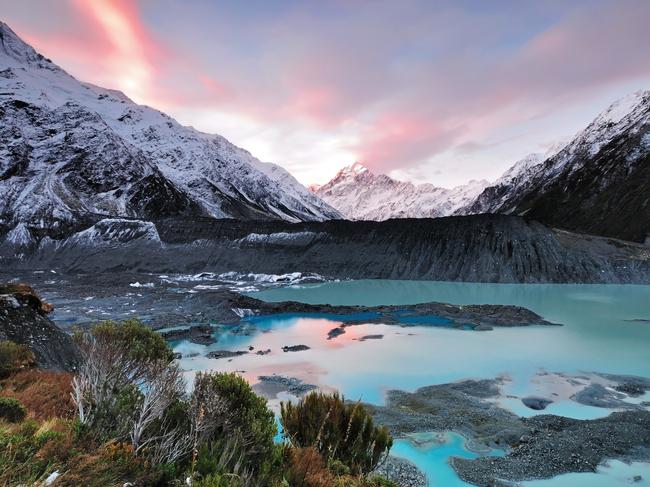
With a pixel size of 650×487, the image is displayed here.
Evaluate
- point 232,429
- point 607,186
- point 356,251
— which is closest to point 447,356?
point 232,429

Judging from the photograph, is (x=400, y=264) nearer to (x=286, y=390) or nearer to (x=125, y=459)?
(x=286, y=390)

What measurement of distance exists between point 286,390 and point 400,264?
192 ft

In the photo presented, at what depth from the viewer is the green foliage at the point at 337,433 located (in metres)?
9.89

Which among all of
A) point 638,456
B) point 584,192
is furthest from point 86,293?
point 584,192

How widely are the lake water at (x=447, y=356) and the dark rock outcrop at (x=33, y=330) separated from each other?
6.17 metres

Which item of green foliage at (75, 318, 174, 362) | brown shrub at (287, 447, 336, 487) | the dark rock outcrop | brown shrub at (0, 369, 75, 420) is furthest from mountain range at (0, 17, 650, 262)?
brown shrub at (287, 447, 336, 487)

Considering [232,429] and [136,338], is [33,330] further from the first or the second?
[232,429]

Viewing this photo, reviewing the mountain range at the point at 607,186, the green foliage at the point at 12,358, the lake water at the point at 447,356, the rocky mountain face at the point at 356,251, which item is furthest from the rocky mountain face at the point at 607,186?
the green foliage at the point at 12,358

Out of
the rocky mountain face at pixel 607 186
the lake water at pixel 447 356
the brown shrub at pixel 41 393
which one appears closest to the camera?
the brown shrub at pixel 41 393

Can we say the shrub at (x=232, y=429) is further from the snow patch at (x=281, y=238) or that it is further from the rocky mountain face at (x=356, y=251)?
the snow patch at (x=281, y=238)

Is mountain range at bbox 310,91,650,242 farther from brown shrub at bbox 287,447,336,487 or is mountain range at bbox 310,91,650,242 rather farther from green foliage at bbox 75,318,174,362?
brown shrub at bbox 287,447,336,487

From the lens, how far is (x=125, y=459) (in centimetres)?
676

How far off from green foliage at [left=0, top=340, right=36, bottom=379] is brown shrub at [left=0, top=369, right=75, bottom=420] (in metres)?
0.40

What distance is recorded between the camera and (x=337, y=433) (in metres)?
10.4
